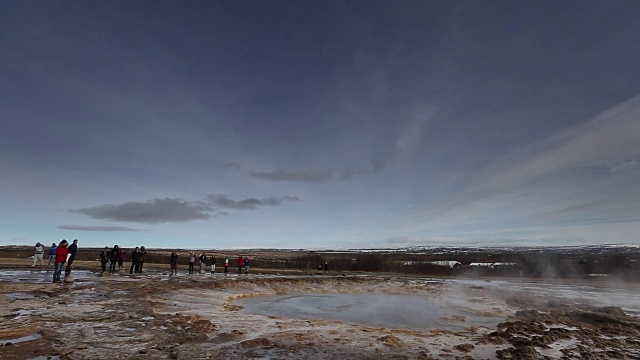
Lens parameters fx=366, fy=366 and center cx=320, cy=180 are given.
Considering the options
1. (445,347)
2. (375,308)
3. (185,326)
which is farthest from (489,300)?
(185,326)

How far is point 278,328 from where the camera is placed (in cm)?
1138

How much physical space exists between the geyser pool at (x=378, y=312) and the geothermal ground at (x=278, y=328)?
0.05 metres

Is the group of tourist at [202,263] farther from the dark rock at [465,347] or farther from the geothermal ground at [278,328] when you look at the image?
the dark rock at [465,347]

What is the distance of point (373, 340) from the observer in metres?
10.2

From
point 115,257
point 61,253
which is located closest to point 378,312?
point 61,253

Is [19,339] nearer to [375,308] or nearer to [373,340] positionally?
[373,340]

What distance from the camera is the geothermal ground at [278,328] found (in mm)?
8404

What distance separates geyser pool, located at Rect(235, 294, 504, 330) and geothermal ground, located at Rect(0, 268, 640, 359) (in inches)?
1.9

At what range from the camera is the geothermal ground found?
8404 mm

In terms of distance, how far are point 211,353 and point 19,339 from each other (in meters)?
4.29

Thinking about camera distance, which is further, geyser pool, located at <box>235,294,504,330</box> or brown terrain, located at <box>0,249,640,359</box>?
geyser pool, located at <box>235,294,504,330</box>

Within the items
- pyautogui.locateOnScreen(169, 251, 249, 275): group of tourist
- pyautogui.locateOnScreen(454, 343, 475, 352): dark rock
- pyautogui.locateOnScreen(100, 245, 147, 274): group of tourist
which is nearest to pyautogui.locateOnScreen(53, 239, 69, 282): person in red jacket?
pyautogui.locateOnScreen(100, 245, 147, 274): group of tourist

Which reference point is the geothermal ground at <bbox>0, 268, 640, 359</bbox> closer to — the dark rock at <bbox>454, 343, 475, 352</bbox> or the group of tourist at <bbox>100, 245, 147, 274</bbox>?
the dark rock at <bbox>454, 343, 475, 352</bbox>

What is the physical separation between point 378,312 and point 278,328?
7.21 meters
